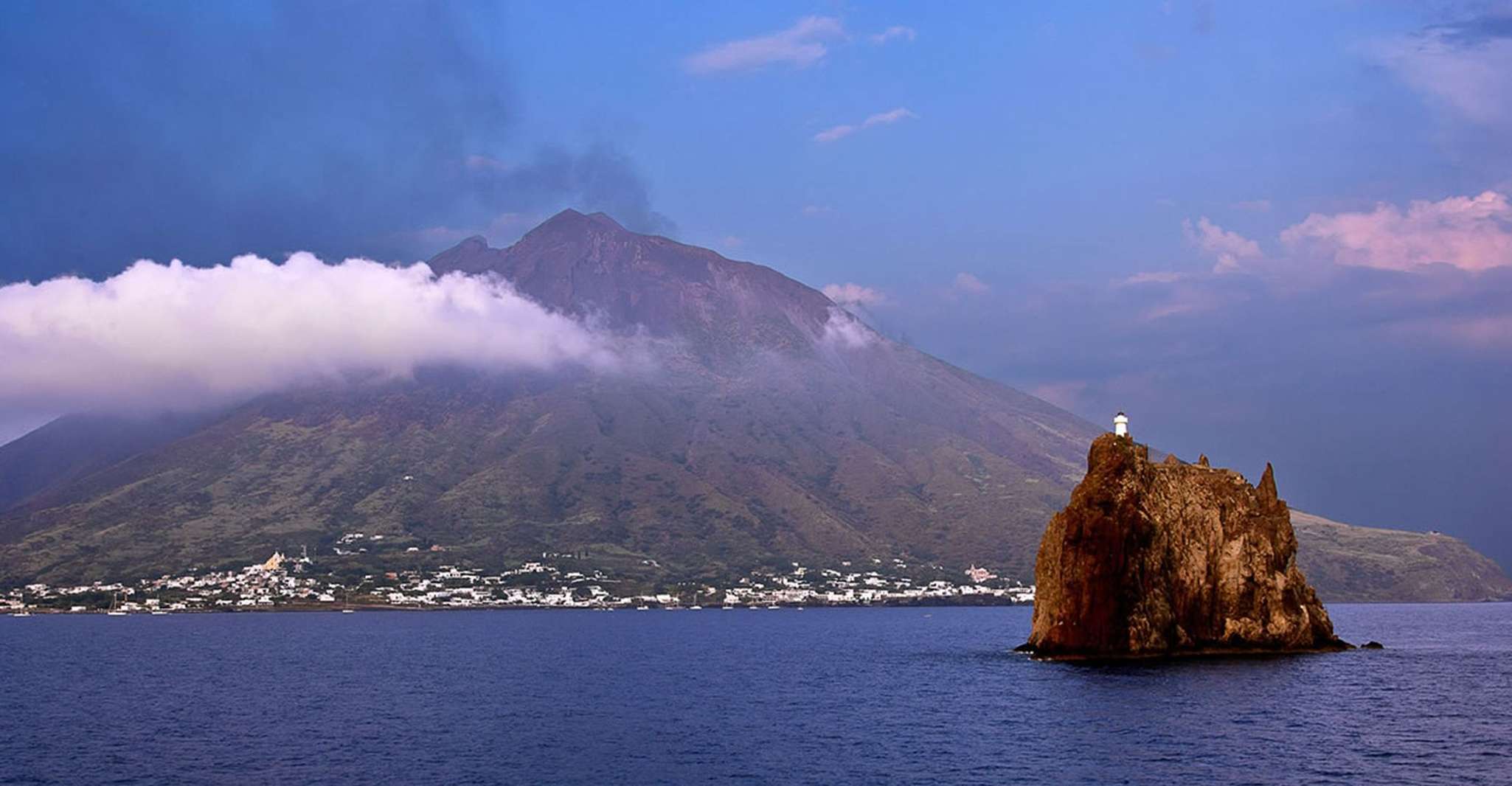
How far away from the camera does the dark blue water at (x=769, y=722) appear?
274 feet

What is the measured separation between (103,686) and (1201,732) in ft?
353

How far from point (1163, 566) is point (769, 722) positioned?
54726mm

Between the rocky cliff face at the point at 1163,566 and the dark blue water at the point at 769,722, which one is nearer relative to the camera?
A: the dark blue water at the point at 769,722

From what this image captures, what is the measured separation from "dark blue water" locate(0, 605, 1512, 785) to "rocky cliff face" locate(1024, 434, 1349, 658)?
560 cm

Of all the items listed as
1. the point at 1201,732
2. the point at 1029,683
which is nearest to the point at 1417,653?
the point at 1029,683

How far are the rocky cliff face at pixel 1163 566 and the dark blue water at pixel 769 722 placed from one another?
5600 millimetres

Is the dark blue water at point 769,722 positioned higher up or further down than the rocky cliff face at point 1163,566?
further down

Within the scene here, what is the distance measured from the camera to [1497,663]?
15812 cm

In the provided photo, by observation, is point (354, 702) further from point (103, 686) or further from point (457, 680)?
point (103, 686)

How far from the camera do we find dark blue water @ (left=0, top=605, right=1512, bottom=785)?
83375 mm

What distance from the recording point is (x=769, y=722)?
108 m

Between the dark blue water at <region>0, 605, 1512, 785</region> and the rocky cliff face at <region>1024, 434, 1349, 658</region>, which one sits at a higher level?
the rocky cliff face at <region>1024, 434, 1349, 658</region>

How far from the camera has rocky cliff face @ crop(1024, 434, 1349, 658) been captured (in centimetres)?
14062

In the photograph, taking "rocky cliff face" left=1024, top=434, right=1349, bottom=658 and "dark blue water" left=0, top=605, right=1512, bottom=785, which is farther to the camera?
"rocky cliff face" left=1024, top=434, right=1349, bottom=658
